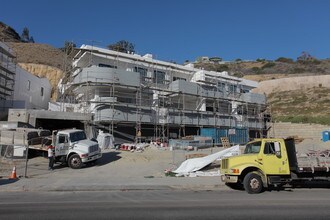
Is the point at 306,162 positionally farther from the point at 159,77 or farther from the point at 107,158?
the point at 159,77

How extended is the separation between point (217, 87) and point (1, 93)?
26.3 meters

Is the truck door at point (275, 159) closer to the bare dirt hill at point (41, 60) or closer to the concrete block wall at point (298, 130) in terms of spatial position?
the concrete block wall at point (298, 130)

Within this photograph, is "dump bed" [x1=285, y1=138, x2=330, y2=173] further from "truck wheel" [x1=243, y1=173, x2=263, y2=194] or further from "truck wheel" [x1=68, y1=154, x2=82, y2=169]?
"truck wheel" [x1=68, y1=154, x2=82, y2=169]

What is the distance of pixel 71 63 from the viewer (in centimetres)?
4281

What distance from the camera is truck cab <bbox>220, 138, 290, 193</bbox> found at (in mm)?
13875

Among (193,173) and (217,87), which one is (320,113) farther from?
(193,173)

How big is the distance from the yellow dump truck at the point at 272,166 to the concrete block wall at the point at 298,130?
32974 millimetres

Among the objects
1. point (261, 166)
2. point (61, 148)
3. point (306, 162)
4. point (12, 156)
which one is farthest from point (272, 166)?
point (12, 156)

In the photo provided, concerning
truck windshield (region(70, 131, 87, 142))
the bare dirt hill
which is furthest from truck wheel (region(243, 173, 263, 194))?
the bare dirt hill

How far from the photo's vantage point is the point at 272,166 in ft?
46.5

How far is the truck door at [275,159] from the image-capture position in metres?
14.1

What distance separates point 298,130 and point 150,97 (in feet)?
71.8

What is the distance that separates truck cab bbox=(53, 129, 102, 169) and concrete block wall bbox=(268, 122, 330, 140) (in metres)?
32.4

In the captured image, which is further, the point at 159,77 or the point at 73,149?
the point at 159,77
